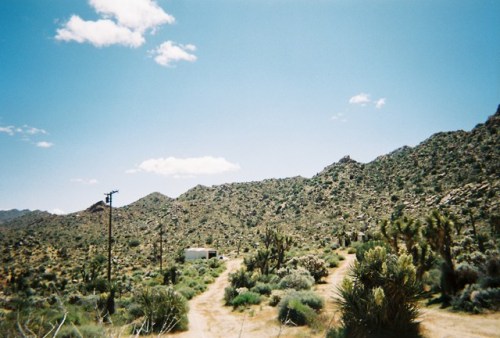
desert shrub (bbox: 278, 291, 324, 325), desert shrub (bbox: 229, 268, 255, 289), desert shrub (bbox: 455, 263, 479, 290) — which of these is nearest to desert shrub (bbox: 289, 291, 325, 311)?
desert shrub (bbox: 278, 291, 324, 325)

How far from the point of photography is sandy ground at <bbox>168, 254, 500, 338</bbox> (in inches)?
489

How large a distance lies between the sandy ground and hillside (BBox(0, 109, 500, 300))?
22.2 meters

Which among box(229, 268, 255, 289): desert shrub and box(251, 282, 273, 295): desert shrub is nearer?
box(251, 282, 273, 295): desert shrub

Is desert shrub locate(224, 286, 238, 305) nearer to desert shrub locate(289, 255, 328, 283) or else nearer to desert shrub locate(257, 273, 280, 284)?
desert shrub locate(257, 273, 280, 284)

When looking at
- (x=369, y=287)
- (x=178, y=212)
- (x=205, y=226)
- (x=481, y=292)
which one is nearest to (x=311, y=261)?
(x=481, y=292)

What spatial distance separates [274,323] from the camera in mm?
16656

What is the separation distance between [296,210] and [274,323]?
223 feet

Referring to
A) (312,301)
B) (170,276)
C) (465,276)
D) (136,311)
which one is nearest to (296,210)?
(170,276)

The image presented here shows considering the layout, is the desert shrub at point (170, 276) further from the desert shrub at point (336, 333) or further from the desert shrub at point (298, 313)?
the desert shrub at point (336, 333)

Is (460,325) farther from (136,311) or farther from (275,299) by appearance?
(136,311)

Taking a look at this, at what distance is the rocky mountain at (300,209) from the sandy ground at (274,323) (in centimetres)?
2249

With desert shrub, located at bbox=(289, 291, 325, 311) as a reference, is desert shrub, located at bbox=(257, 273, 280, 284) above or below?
below

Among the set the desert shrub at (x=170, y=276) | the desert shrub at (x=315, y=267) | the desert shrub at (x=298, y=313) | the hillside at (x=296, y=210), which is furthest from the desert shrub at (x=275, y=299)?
the hillside at (x=296, y=210)

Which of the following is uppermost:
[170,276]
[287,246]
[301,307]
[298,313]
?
[287,246]
